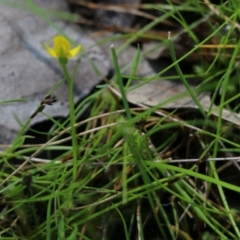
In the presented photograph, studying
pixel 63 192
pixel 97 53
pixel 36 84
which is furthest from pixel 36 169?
pixel 97 53

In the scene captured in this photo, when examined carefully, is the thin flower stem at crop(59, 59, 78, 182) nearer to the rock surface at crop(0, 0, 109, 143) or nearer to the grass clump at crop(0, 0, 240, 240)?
the grass clump at crop(0, 0, 240, 240)

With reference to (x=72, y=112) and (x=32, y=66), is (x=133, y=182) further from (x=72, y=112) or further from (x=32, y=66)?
(x=32, y=66)

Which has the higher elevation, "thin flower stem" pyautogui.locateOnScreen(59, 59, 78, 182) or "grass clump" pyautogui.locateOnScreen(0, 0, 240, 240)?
"thin flower stem" pyautogui.locateOnScreen(59, 59, 78, 182)

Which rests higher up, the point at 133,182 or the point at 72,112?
the point at 72,112

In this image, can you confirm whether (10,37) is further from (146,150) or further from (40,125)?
(146,150)

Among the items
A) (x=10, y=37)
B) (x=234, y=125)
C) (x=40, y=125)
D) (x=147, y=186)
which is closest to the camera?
(x=147, y=186)

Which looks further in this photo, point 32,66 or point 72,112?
point 32,66

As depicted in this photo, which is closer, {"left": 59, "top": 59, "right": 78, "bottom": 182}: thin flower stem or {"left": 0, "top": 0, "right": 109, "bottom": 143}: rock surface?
{"left": 59, "top": 59, "right": 78, "bottom": 182}: thin flower stem

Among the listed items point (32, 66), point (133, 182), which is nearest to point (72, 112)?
point (133, 182)

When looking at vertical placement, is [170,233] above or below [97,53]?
below

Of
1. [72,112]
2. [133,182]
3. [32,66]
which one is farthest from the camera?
[32,66]

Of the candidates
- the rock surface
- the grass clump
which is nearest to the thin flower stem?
the grass clump
